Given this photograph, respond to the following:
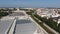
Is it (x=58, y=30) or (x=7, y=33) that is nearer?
(x=7, y=33)

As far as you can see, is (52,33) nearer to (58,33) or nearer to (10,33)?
(58,33)

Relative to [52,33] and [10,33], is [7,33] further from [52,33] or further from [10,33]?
[52,33]

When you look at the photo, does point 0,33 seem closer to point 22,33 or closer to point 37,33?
point 22,33

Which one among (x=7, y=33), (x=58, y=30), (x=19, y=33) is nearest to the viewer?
(x=7, y=33)

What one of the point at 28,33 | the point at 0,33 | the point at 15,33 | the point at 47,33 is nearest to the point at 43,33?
the point at 47,33

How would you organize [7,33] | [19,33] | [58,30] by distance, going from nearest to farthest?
1. [7,33]
2. [19,33]
3. [58,30]

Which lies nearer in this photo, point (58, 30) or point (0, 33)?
point (0, 33)

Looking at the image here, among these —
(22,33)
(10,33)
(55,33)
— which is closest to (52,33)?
(55,33)
